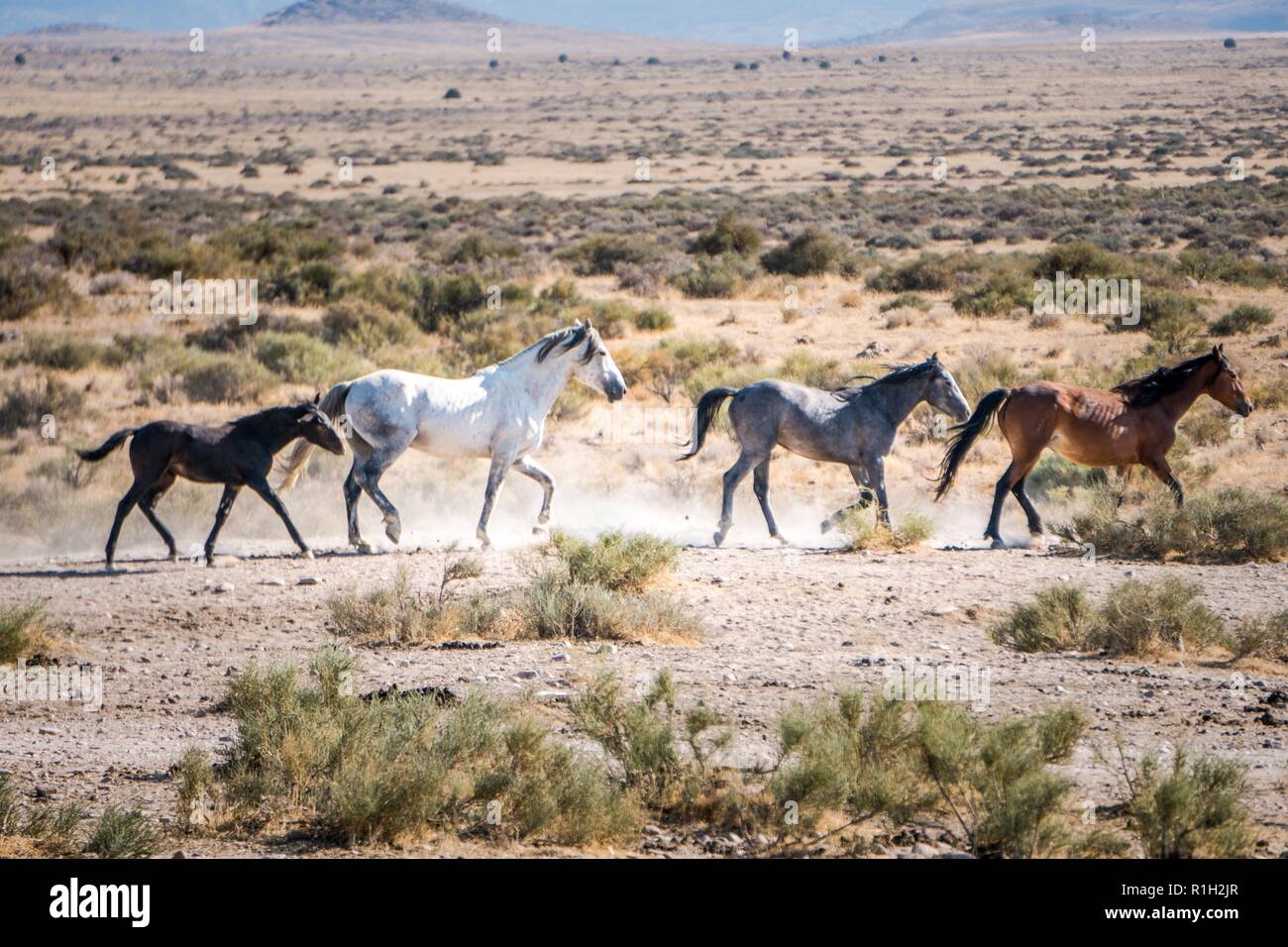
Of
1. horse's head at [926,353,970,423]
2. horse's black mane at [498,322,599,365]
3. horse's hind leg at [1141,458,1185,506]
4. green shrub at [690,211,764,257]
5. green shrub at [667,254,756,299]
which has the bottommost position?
horse's hind leg at [1141,458,1185,506]

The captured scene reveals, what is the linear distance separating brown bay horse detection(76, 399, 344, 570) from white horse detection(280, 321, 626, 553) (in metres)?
0.38

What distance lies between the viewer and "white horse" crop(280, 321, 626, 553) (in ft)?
39.3

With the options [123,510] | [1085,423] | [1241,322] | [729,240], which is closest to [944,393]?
[1085,423]

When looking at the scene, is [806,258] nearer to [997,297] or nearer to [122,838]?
[997,297]

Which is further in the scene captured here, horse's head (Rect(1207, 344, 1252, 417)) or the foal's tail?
horse's head (Rect(1207, 344, 1252, 417))

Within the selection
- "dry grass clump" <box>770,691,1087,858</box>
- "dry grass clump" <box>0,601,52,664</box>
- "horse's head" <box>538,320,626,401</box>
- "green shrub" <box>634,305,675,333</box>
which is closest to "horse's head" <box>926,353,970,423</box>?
"horse's head" <box>538,320,626,401</box>

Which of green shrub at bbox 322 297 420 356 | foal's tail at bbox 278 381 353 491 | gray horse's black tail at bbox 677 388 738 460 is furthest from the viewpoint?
green shrub at bbox 322 297 420 356

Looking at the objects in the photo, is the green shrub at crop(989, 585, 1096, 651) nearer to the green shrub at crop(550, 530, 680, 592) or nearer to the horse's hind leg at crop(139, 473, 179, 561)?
the green shrub at crop(550, 530, 680, 592)

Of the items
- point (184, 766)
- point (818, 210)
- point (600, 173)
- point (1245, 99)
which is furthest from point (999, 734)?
point (1245, 99)

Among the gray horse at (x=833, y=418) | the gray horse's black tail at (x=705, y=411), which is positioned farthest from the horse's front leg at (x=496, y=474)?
the gray horse at (x=833, y=418)

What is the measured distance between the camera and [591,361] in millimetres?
12766

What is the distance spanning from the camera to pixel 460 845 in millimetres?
5918

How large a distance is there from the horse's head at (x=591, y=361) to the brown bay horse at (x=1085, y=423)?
313 cm

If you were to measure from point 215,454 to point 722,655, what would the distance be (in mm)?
4926
